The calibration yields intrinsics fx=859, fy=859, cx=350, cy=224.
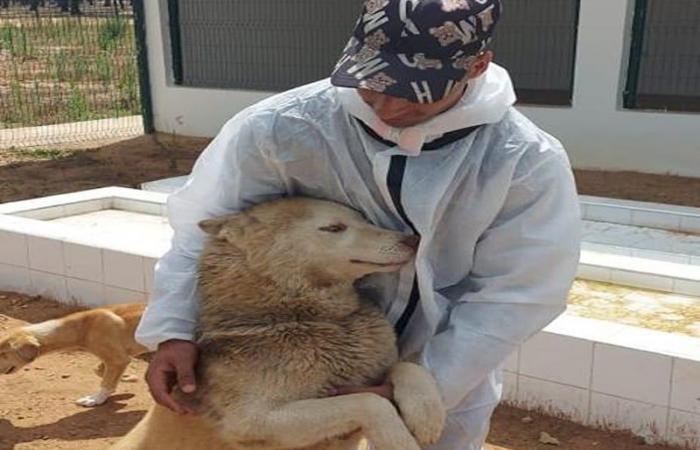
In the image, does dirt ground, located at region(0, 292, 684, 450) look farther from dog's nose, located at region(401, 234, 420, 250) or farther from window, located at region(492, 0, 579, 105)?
window, located at region(492, 0, 579, 105)

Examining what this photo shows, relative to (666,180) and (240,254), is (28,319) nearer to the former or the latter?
(240,254)

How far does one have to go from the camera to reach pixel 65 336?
4.41 meters

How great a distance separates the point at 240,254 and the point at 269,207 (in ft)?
0.50

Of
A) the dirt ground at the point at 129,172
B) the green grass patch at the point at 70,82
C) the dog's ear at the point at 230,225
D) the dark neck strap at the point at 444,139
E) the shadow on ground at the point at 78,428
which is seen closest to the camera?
the dark neck strap at the point at 444,139

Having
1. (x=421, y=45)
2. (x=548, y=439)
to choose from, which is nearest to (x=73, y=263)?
(x=548, y=439)

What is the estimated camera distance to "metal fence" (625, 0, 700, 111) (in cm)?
1266

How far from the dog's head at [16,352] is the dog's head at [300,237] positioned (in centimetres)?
234

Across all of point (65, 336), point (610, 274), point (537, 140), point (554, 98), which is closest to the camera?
point (537, 140)

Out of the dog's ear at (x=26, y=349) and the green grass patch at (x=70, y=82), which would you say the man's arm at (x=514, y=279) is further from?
the green grass patch at (x=70, y=82)

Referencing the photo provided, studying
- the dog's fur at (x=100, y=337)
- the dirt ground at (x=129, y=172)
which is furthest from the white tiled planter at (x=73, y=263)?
the dirt ground at (x=129, y=172)

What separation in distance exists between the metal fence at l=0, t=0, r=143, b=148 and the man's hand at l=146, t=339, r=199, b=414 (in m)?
10.7

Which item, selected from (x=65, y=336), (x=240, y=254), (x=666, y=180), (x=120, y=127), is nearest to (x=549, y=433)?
(x=240, y=254)

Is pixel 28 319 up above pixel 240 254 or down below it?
below

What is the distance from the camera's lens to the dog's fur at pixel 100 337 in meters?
4.37
